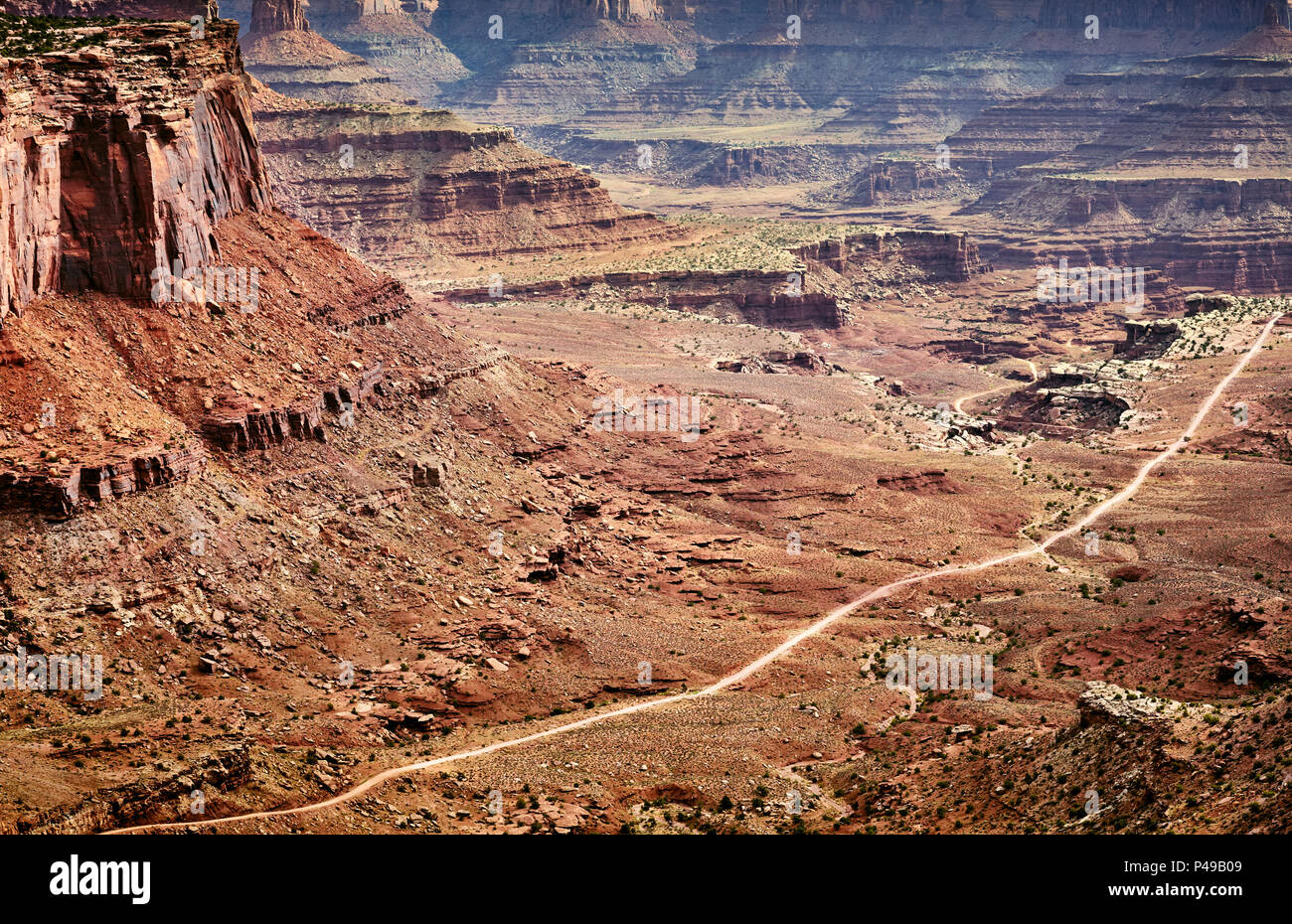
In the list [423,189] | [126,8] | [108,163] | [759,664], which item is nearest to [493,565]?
[759,664]

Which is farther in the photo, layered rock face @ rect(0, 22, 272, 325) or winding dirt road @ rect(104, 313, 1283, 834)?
layered rock face @ rect(0, 22, 272, 325)

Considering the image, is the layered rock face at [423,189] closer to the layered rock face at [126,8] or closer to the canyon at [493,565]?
the layered rock face at [126,8]

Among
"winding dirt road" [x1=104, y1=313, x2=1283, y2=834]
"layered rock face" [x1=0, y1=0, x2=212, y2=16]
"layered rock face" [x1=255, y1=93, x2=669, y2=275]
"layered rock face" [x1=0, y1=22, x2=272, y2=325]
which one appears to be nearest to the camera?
"winding dirt road" [x1=104, y1=313, x2=1283, y2=834]

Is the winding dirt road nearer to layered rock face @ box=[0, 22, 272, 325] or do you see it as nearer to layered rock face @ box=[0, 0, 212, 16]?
layered rock face @ box=[0, 22, 272, 325]

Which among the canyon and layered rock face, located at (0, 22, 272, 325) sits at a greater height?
layered rock face, located at (0, 22, 272, 325)

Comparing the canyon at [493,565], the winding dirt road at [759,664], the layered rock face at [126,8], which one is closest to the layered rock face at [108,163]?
the canyon at [493,565]

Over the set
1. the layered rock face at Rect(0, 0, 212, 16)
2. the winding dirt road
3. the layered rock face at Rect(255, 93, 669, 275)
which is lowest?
the winding dirt road

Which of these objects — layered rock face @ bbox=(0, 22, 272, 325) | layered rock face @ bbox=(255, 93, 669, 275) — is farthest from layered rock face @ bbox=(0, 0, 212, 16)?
layered rock face @ bbox=(0, 22, 272, 325)
